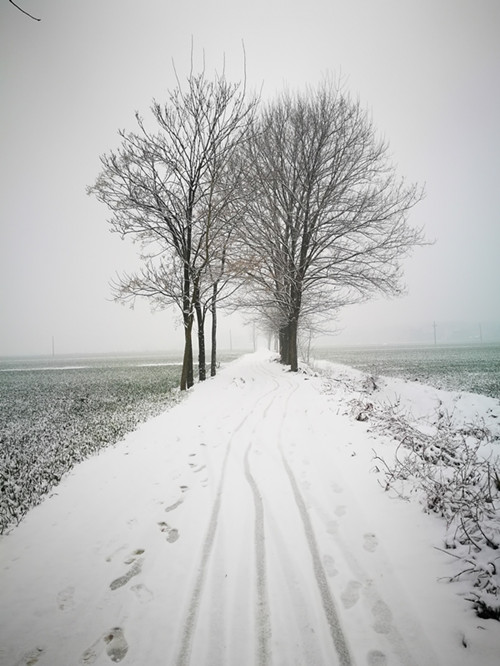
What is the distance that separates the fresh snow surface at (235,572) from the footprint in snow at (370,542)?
0.5 inches

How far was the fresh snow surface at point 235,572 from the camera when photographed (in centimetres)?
178

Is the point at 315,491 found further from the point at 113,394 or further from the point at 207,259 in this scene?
the point at 113,394

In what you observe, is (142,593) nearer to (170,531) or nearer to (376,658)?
(170,531)

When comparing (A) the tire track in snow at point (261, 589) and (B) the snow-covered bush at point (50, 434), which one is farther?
(B) the snow-covered bush at point (50, 434)

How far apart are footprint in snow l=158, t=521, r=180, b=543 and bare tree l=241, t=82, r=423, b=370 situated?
11298 mm

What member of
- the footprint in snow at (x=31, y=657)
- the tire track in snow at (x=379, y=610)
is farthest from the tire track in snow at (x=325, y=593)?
the footprint in snow at (x=31, y=657)

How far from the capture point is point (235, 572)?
2.40 metres

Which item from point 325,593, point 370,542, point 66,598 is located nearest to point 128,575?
point 66,598

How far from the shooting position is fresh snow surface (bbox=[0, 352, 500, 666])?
5.84ft

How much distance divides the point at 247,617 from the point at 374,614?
925mm

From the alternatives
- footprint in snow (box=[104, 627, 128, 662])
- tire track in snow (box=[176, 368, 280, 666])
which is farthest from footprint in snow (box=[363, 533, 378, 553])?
footprint in snow (box=[104, 627, 128, 662])

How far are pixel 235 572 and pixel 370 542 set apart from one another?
4.48ft

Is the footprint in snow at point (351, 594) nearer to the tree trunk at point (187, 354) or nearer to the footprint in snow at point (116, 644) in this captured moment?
the footprint in snow at point (116, 644)

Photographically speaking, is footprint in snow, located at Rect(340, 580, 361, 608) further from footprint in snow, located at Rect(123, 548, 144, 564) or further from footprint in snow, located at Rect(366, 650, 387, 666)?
footprint in snow, located at Rect(123, 548, 144, 564)
